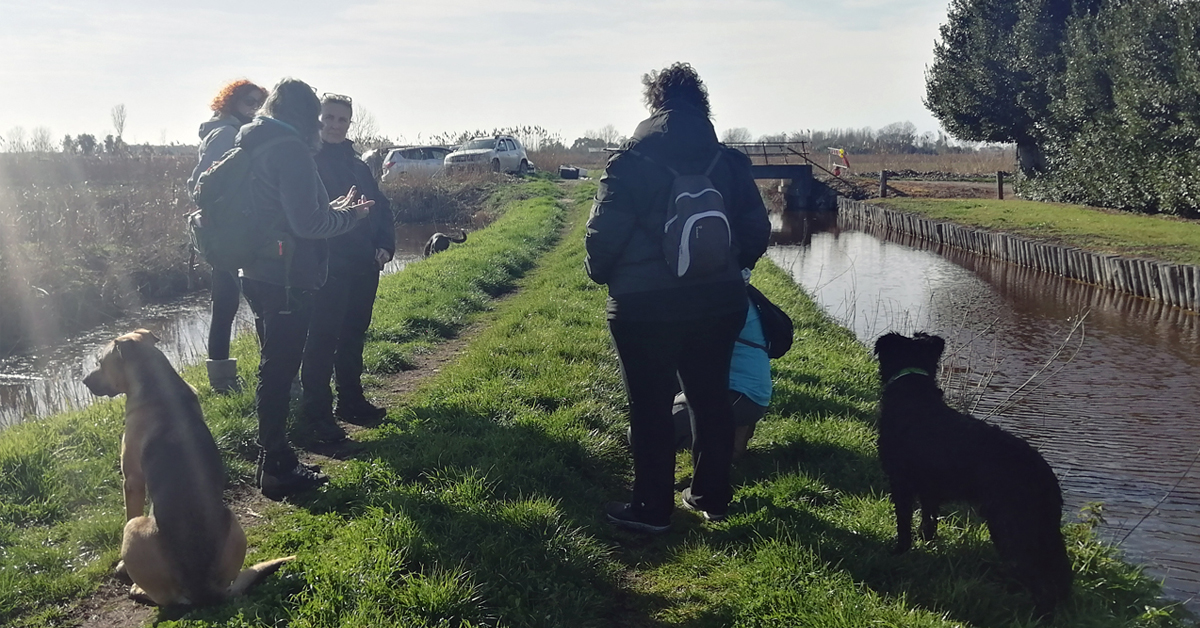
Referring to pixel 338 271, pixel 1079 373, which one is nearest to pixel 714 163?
pixel 338 271

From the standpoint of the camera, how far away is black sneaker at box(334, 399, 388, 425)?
577cm

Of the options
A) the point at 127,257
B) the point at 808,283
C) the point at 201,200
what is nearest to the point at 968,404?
the point at 201,200

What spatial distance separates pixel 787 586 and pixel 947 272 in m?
14.3

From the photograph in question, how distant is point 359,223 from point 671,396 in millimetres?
2690

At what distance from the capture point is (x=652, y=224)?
11.5 feet

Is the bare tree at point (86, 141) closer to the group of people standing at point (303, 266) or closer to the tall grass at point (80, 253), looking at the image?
the tall grass at point (80, 253)

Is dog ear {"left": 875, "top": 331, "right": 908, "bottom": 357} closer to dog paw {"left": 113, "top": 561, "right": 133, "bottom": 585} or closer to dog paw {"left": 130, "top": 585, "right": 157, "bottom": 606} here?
dog paw {"left": 130, "top": 585, "right": 157, "bottom": 606}

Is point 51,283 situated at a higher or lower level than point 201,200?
lower

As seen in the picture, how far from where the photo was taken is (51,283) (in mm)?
12109

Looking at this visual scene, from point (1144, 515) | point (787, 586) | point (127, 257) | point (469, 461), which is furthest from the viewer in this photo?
point (127, 257)

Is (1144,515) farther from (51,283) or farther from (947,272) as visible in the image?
(51,283)

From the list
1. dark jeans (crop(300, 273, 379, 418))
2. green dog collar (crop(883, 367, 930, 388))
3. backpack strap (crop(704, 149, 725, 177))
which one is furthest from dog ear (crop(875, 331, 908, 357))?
dark jeans (crop(300, 273, 379, 418))

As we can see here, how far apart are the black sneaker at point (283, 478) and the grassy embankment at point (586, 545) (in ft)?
0.44

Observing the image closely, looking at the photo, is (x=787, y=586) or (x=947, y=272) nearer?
(x=787, y=586)
